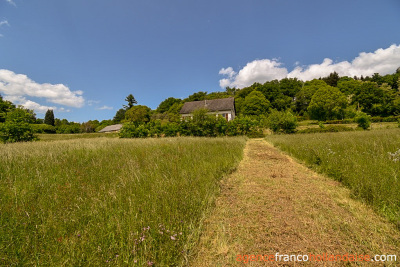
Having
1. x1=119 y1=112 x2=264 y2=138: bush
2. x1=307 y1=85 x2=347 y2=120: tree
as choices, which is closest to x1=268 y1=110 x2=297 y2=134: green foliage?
x1=119 y1=112 x2=264 y2=138: bush

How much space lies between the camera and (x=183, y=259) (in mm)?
1592

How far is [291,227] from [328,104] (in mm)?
49339

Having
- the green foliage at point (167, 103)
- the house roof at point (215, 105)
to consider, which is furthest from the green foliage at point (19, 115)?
the green foliage at point (167, 103)

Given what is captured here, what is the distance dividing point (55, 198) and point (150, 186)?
1554 mm

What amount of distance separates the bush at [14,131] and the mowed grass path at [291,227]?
1922 centimetres

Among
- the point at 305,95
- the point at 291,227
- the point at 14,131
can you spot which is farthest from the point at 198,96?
the point at 291,227

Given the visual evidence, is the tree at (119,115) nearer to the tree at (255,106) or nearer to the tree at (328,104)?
the tree at (255,106)

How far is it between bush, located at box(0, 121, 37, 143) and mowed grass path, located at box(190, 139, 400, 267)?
757 inches

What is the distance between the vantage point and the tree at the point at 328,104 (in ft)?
121

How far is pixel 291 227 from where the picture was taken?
2.16 meters

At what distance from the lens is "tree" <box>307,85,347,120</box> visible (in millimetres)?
37031

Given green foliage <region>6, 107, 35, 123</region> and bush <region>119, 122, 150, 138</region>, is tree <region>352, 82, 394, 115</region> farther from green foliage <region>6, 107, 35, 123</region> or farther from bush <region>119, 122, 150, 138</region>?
green foliage <region>6, 107, 35, 123</region>

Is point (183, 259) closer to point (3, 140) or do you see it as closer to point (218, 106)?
point (3, 140)

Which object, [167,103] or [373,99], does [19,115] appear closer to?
[167,103]
